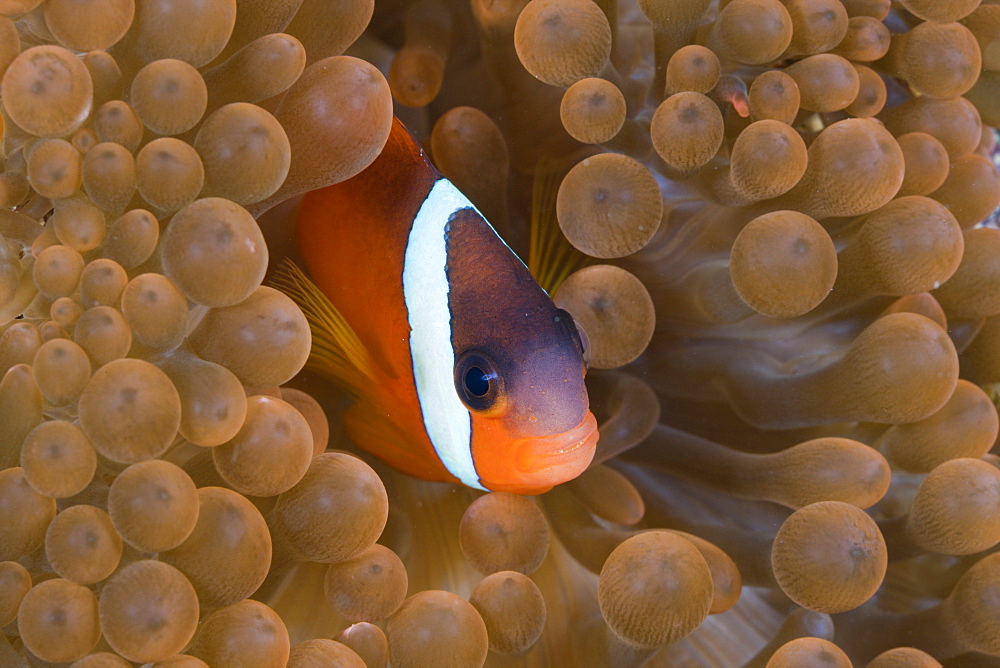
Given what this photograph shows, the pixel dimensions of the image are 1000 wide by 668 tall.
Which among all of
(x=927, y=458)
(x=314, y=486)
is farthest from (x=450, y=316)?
(x=927, y=458)

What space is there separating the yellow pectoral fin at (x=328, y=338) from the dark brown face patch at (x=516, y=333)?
12cm

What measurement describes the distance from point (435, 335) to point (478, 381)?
0.31 ft

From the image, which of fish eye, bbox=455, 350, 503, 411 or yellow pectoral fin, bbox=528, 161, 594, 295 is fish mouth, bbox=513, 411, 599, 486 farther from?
yellow pectoral fin, bbox=528, 161, 594, 295

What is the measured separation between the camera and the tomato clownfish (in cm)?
87

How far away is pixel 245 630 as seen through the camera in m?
0.62

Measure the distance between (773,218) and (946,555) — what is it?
17.3 inches

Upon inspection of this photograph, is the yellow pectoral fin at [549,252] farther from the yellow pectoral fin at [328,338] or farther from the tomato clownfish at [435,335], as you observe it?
the yellow pectoral fin at [328,338]

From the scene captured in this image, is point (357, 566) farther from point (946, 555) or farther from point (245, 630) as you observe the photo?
point (946, 555)

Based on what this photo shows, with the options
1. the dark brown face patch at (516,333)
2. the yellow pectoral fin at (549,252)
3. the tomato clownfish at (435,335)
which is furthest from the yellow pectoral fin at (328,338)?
the yellow pectoral fin at (549,252)

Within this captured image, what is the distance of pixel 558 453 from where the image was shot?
0.86 metres

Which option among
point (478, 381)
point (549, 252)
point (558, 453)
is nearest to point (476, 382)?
point (478, 381)

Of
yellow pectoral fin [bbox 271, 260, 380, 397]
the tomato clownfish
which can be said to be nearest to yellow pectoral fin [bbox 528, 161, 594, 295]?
the tomato clownfish

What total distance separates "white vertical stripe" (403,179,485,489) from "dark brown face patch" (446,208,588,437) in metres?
0.02

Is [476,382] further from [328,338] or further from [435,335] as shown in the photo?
[328,338]
